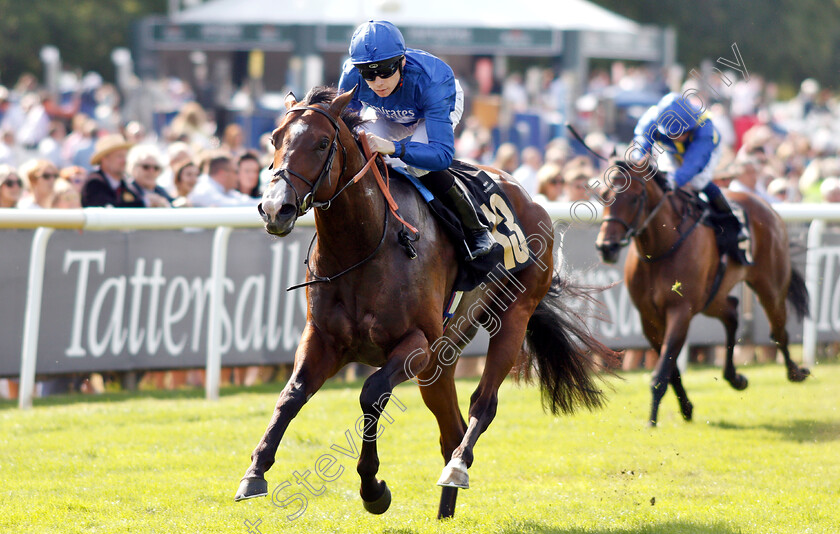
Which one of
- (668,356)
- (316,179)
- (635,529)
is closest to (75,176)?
(668,356)

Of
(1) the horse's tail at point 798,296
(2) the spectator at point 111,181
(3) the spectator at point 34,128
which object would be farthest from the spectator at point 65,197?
(3) the spectator at point 34,128

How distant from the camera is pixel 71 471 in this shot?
532 centimetres

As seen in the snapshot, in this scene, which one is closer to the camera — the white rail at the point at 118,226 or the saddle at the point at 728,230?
the white rail at the point at 118,226

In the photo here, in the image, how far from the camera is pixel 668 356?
699cm

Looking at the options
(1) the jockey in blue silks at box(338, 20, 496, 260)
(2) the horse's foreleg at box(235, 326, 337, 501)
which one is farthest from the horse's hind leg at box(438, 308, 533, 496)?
(2) the horse's foreleg at box(235, 326, 337, 501)

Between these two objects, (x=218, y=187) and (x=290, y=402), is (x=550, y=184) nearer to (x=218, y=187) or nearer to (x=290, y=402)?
(x=218, y=187)

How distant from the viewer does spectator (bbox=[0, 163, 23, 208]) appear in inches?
301

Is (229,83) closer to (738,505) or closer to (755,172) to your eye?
(755,172)

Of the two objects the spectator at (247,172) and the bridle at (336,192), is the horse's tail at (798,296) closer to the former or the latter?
the spectator at (247,172)

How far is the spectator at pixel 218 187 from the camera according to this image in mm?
8250

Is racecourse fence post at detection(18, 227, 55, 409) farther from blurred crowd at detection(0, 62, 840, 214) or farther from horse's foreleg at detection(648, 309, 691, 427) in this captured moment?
horse's foreleg at detection(648, 309, 691, 427)

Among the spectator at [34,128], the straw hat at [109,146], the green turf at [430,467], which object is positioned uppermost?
the spectator at [34,128]

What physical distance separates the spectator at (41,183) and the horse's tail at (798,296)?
5.79 metres

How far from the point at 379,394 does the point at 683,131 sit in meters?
3.98
